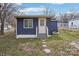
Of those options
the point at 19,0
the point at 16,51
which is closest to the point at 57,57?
the point at 16,51

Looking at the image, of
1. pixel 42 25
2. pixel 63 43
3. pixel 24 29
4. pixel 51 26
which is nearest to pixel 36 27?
pixel 42 25

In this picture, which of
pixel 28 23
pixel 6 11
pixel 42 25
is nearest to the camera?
pixel 6 11

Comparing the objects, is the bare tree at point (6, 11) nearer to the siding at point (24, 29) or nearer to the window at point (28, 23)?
the siding at point (24, 29)

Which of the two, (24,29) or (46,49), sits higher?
(24,29)

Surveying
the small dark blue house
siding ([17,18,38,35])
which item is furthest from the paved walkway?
siding ([17,18,38,35])

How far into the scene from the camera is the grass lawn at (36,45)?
807cm

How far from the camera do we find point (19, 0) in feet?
26.7

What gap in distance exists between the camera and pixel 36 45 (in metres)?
8.15

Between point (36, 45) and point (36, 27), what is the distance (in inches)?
16.7

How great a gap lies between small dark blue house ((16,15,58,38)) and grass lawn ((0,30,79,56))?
0.12 meters

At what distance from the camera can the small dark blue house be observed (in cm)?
820

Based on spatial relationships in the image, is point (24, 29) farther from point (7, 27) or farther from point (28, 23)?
point (7, 27)

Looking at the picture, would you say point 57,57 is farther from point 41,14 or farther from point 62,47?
point 41,14

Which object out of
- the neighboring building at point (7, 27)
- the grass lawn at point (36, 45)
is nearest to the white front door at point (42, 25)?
the grass lawn at point (36, 45)
